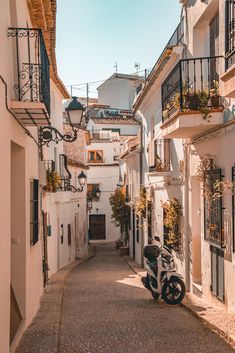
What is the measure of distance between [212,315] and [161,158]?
683 cm

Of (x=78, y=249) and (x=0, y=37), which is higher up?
(x=0, y=37)

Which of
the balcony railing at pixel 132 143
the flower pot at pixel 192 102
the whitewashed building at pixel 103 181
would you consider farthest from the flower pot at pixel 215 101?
the whitewashed building at pixel 103 181

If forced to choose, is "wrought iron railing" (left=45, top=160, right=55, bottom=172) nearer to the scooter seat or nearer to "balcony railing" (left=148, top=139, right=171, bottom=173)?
"balcony railing" (left=148, top=139, right=171, bottom=173)

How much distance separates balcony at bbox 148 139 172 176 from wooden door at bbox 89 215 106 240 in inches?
1043

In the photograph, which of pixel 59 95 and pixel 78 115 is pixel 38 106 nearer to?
pixel 78 115

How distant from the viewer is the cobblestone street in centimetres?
707

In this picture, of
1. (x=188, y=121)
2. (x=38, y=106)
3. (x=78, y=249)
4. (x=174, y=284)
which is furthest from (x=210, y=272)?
(x=78, y=249)

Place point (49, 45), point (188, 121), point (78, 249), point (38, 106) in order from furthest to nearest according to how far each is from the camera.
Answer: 1. point (78, 249)
2. point (49, 45)
3. point (188, 121)
4. point (38, 106)

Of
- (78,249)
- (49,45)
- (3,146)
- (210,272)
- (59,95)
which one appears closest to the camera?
(3,146)

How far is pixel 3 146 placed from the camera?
5867mm

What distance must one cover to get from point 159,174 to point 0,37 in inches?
323

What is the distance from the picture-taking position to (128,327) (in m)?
8.31

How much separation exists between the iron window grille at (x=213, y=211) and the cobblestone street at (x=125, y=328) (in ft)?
5.22

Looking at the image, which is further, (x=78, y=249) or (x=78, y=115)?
(x=78, y=249)
